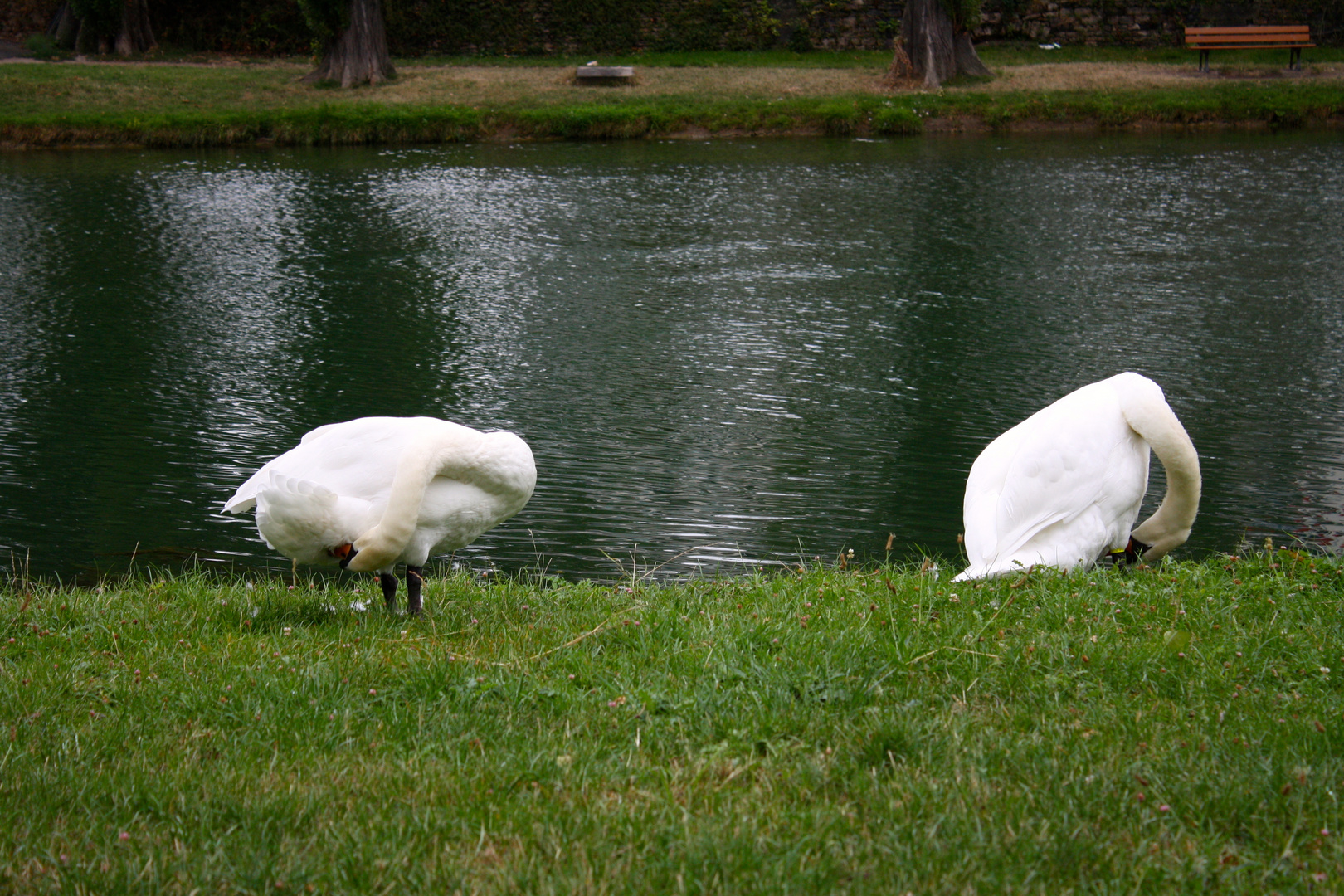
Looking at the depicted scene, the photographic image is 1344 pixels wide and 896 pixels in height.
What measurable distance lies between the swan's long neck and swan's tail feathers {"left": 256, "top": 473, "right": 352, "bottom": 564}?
11.7 ft

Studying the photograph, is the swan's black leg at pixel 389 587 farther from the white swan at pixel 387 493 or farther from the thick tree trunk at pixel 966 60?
the thick tree trunk at pixel 966 60

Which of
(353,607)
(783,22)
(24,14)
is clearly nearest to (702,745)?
(353,607)

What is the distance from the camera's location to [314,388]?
34.9 ft

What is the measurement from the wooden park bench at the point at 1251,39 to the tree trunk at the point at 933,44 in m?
5.69

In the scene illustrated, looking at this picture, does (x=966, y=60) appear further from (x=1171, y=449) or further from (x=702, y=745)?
(x=702, y=745)

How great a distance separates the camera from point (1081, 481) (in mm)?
5352

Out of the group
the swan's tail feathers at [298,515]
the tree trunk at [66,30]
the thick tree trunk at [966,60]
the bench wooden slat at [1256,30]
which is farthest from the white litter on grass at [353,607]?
the tree trunk at [66,30]

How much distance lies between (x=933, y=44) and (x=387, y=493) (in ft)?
84.1

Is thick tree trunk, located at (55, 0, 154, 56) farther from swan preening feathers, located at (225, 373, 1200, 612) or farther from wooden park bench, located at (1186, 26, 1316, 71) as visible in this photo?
swan preening feathers, located at (225, 373, 1200, 612)

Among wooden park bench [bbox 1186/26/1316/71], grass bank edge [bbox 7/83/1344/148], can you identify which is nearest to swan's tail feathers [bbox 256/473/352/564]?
grass bank edge [bbox 7/83/1344/148]

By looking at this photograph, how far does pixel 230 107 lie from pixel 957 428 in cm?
2133

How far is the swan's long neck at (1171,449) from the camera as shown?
5.39m

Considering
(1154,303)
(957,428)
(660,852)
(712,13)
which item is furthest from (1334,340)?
(712,13)

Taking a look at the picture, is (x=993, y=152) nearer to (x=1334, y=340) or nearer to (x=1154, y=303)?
(x=1154, y=303)
